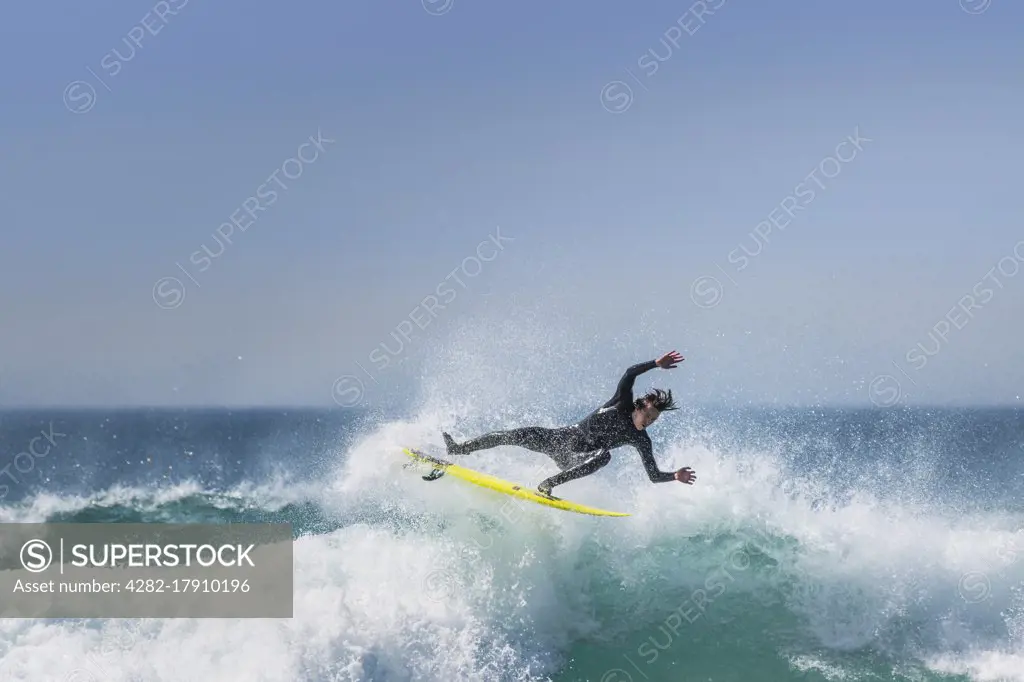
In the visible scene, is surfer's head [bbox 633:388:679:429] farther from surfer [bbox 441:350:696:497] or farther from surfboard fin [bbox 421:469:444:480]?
surfboard fin [bbox 421:469:444:480]

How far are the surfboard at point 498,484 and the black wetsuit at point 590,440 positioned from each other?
253 mm

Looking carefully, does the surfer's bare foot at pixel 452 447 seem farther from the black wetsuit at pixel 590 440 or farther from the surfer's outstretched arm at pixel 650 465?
the surfer's outstretched arm at pixel 650 465

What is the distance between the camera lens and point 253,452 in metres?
62.0

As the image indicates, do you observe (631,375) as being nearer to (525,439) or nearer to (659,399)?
(659,399)

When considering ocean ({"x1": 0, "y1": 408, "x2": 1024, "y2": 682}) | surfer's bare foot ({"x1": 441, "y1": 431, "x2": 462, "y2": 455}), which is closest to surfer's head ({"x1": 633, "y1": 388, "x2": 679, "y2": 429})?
surfer's bare foot ({"x1": 441, "y1": 431, "x2": 462, "y2": 455})

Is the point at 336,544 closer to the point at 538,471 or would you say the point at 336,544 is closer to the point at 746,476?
the point at 538,471

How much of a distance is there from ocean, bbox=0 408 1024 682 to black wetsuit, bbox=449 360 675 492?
231cm

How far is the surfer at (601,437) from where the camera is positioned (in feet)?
34.5

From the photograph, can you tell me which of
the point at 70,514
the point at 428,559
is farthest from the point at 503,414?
the point at 70,514

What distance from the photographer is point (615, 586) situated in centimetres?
1384

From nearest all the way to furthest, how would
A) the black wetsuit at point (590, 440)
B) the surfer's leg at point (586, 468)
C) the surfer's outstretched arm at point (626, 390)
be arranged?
the surfer's outstretched arm at point (626, 390)
the black wetsuit at point (590, 440)
the surfer's leg at point (586, 468)

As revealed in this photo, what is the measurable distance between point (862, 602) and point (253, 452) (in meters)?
54.2

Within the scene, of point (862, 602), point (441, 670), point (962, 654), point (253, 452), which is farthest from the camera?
point (253, 452)

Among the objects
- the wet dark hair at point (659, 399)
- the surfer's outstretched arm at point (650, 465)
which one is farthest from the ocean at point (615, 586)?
the wet dark hair at point (659, 399)
